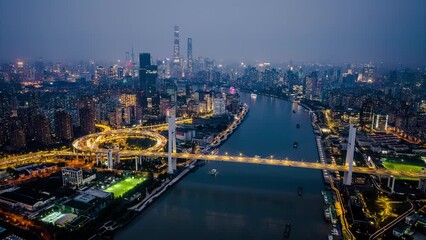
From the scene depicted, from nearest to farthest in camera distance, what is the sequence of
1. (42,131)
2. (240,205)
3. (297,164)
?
(240,205) < (297,164) < (42,131)

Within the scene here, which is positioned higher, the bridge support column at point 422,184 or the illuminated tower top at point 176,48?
the illuminated tower top at point 176,48

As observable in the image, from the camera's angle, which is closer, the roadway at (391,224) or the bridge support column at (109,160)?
the roadway at (391,224)

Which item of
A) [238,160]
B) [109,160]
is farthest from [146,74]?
[238,160]

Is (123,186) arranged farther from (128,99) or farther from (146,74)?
(146,74)

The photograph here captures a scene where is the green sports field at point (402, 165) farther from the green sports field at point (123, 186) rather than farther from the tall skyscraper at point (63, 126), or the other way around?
the tall skyscraper at point (63, 126)

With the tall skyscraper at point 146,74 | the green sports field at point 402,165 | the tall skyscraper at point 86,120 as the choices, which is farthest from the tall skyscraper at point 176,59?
the green sports field at point 402,165

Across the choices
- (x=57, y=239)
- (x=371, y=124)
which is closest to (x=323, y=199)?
(x=57, y=239)

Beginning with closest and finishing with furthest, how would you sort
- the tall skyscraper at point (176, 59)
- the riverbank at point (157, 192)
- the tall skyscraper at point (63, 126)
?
1. the riverbank at point (157, 192)
2. the tall skyscraper at point (63, 126)
3. the tall skyscraper at point (176, 59)
